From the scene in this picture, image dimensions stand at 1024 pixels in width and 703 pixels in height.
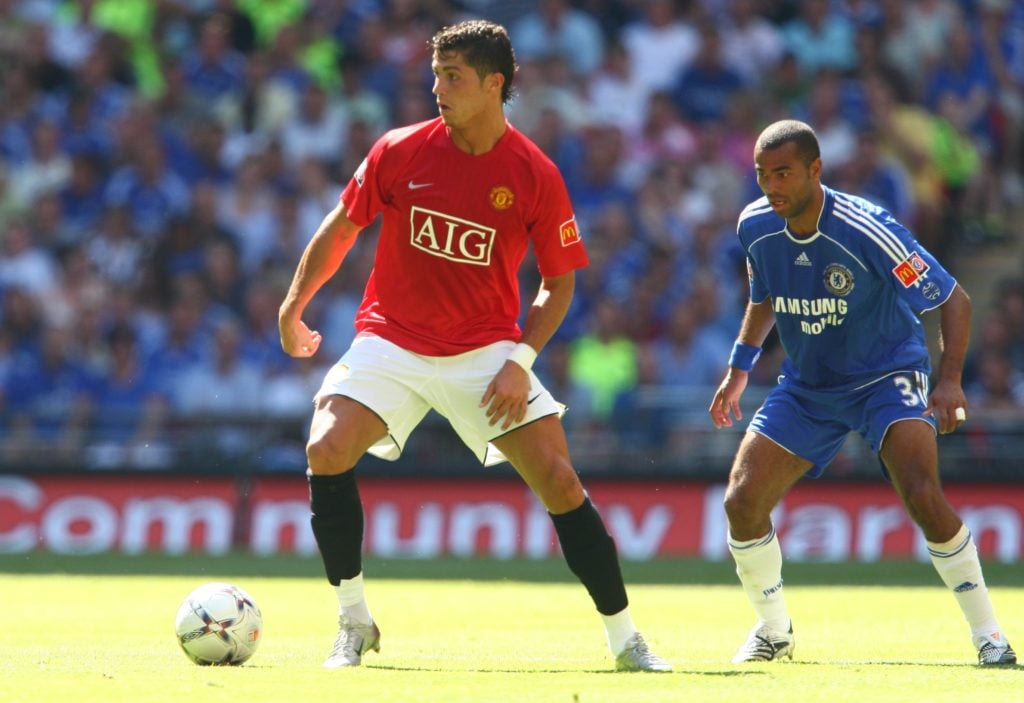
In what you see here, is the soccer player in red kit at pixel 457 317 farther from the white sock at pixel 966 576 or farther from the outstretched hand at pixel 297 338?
the white sock at pixel 966 576

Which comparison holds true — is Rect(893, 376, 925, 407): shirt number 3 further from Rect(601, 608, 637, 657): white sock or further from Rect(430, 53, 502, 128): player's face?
Rect(430, 53, 502, 128): player's face

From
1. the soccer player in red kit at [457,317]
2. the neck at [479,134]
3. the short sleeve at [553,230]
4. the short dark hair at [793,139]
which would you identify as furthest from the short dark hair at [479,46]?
the short dark hair at [793,139]

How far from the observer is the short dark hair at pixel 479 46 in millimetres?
7492

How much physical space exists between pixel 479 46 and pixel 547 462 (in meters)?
1.82

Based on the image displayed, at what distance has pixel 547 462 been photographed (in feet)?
24.7

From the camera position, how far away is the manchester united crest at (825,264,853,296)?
8016 mm

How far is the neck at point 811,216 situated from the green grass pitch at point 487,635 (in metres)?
1.99

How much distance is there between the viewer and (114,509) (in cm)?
1628

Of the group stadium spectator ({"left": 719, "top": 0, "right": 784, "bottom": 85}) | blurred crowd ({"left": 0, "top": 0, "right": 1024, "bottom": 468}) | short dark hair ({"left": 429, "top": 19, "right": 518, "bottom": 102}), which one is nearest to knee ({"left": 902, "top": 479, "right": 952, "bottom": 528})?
short dark hair ({"left": 429, "top": 19, "right": 518, "bottom": 102})

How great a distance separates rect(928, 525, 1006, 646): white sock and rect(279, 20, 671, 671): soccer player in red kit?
1469 mm

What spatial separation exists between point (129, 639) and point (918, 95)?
1278 cm

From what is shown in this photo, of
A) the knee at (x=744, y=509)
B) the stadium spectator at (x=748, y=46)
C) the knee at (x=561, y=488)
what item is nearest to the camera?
the knee at (x=561, y=488)

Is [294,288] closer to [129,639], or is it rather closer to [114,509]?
[129,639]

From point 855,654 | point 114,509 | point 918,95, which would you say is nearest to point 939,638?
point 855,654
